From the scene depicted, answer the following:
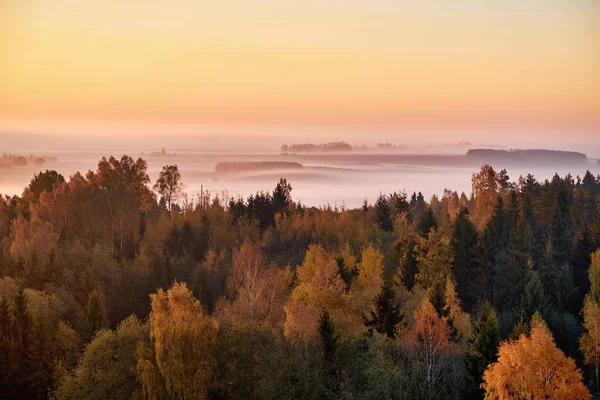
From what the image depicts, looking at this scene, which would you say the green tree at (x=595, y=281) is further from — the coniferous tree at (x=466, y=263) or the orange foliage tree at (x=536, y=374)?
the orange foliage tree at (x=536, y=374)

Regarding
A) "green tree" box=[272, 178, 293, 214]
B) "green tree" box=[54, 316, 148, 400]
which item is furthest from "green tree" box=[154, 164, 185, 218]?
"green tree" box=[54, 316, 148, 400]

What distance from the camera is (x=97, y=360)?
43906 mm

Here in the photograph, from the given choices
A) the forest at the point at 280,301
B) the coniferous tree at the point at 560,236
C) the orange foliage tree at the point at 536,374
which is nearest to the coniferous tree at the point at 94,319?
the forest at the point at 280,301

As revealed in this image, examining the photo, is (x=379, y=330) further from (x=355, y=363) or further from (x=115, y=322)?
(x=115, y=322)

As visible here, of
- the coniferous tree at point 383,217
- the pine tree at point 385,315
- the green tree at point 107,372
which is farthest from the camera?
the coniferous tree at point 383,217

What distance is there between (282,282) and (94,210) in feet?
140

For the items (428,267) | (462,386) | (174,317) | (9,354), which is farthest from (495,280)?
(9,354)

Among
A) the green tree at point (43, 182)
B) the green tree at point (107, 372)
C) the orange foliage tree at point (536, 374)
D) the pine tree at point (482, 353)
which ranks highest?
the green tree at point (43, 182)

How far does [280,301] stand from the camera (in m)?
60.0

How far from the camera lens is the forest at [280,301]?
4097cm

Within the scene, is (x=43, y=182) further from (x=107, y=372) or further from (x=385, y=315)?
(x=385, y=315)

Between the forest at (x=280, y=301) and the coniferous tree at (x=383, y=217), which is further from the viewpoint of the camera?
the coniferous tree at (x=383, y=217)

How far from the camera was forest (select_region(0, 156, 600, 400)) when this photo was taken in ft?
134

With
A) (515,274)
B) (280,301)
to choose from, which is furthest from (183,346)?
(515,274)
